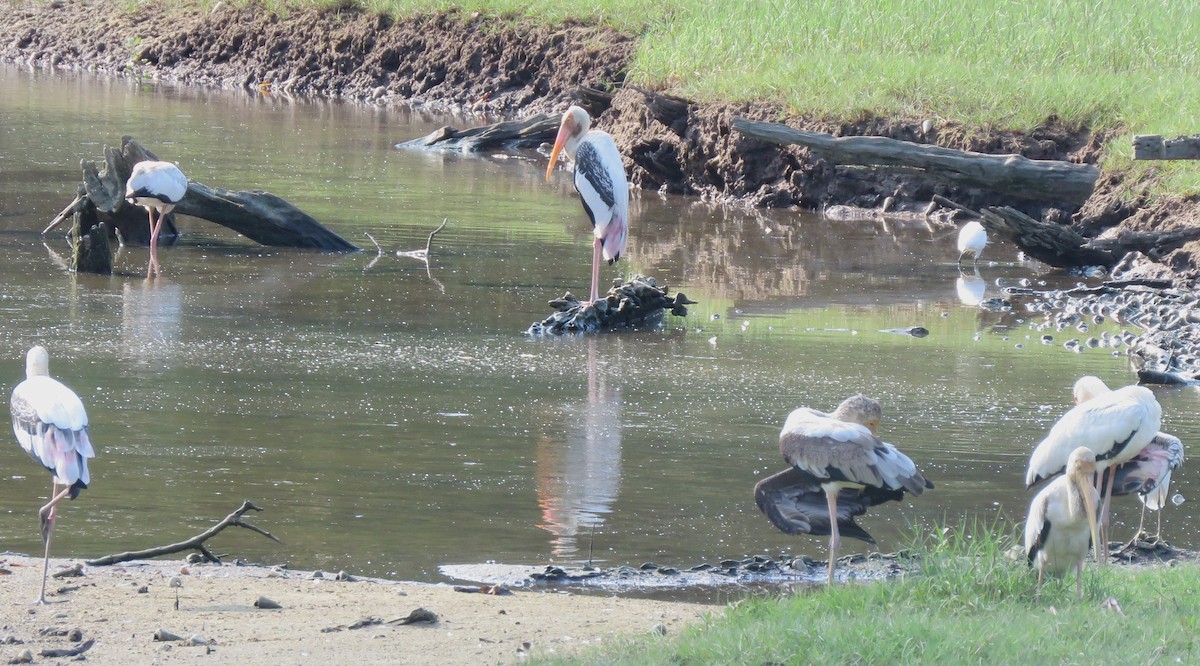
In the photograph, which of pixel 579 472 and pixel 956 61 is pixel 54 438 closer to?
pixel 579 472

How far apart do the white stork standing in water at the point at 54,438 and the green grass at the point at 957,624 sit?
200 centimetres

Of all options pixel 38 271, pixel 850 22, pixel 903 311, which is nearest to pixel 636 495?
pixel 903 311

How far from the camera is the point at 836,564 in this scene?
6.60 metres

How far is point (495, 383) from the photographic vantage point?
9.30 metres

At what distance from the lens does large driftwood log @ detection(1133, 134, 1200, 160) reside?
1163 centimetres

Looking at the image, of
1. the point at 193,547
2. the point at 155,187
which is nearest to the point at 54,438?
the point at 193,547

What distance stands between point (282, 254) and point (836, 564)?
837cm

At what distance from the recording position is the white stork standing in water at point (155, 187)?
12945mm

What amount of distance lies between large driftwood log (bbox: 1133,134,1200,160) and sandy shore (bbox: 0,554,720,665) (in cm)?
731

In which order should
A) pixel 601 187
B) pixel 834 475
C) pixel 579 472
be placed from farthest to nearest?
pixel 601 187, pixel 579 472, pixel 834 475

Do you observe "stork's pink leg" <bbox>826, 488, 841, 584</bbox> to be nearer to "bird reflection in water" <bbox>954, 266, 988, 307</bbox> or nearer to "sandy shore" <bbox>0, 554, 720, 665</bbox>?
"sandy shore" <bbox>0, 554, 720, 665</bbox>

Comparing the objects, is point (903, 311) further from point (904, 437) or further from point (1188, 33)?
point (1188, 33)

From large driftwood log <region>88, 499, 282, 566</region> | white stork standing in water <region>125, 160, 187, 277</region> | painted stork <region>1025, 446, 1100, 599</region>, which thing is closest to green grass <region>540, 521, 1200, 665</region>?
painted stork <region>1025, 446, 1100, 599</region>

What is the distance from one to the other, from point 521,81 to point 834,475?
73.4 feet
